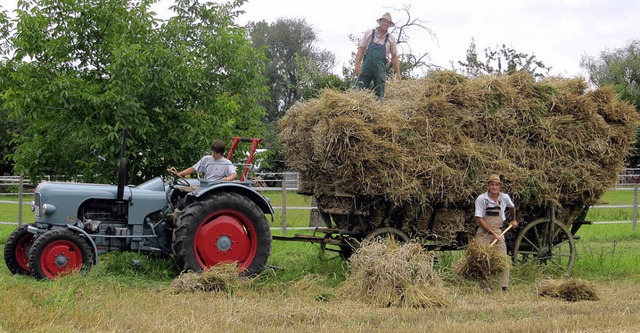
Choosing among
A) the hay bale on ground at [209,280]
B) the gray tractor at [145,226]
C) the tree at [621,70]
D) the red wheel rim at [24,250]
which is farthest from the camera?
the tree at [621,70]

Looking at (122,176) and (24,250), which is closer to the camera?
(122,176)

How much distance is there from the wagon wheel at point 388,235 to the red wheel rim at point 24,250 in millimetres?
4040

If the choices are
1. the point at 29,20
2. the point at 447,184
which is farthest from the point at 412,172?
the point at 29,20

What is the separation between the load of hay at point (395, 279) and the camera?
795cm

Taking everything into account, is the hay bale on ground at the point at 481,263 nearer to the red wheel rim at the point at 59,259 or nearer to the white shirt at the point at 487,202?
the white shirt at the point at 487,202

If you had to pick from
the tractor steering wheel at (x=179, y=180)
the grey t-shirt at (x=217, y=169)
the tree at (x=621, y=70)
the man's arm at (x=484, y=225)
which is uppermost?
the tree at (x=621, y=70)

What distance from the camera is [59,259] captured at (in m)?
8.43

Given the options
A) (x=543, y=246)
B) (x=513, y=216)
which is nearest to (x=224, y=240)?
(x=513, y=216)

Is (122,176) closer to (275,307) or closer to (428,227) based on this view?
(275,307)

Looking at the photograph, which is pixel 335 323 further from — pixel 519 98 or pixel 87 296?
pixel 519 98

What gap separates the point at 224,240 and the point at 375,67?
135 inches

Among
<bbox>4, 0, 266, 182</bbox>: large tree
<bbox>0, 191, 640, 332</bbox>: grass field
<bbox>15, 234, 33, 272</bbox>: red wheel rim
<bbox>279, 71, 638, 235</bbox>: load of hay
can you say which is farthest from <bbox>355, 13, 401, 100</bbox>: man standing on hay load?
<bbox>15, 234, 33, 272</bbox>: red wheel rim

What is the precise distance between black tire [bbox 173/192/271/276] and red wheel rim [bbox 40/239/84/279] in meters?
1.10

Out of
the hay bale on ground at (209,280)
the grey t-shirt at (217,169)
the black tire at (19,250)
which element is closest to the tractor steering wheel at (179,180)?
the grey t-shirt at (217,169)
